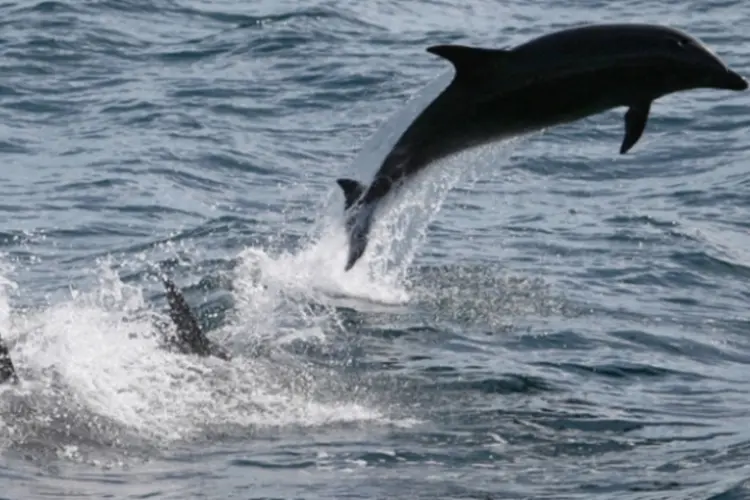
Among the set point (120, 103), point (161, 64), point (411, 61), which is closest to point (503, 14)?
point (411, 61)

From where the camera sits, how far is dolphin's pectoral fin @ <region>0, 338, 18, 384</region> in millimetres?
12445

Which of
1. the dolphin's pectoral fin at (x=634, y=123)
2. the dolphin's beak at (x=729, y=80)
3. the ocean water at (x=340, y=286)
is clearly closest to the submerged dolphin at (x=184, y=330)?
the ocean water at (x=340, y=286)

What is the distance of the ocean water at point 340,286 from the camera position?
11.9 meters

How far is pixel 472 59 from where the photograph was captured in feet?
40.9

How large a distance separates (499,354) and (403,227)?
3074mm

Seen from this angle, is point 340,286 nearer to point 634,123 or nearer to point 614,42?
point 634,123

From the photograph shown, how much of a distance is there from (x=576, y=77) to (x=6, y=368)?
4257 millimetres

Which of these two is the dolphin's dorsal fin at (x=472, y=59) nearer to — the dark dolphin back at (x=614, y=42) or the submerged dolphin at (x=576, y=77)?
the submerged dolphin at (x=576, y=77)

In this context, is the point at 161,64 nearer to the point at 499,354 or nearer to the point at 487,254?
the point at 487,254

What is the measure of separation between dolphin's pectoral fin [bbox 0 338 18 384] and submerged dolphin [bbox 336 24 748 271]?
3.38 m

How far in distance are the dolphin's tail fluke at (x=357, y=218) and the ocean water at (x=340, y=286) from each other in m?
0.16

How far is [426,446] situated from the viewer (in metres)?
12.2

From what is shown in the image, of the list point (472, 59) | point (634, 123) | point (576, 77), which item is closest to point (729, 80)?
point (634, 123)

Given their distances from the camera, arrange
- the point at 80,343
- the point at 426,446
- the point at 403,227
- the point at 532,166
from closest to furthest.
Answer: the point at 426,446 → the point at 80,343 → the point at 403,227 → the point at 532,166
